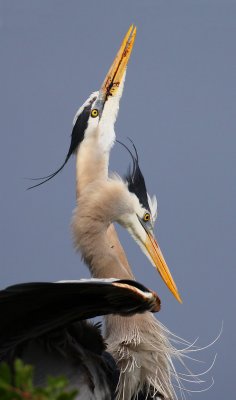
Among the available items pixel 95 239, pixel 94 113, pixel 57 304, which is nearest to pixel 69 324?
pixel 57 304

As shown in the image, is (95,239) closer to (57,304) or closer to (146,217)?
(146,217)

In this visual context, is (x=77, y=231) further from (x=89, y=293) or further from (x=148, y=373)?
(x=89, y=293)

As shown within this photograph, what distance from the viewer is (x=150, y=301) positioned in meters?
1.32

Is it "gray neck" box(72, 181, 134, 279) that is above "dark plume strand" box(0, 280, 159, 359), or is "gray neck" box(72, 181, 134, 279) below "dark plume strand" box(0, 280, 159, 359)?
above

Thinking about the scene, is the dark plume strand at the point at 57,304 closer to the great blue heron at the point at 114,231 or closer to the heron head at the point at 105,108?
the great blue heron at the point at 114,231

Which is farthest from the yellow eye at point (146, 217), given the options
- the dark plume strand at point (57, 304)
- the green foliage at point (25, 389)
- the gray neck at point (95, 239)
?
the green foliage at point (25, 389)

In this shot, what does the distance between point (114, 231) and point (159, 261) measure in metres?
0.23

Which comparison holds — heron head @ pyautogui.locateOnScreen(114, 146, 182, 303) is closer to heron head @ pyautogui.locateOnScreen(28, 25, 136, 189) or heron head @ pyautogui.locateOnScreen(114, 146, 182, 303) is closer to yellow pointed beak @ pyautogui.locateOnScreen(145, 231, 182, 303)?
yellow pointed beak @ pyautogui.locateOnScreen(145, 231, 182, 303)

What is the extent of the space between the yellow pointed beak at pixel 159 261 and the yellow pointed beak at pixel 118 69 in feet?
2.34

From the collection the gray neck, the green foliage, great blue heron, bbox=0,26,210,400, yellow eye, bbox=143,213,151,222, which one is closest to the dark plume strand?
great blue heron, bbox=0,26,210,400

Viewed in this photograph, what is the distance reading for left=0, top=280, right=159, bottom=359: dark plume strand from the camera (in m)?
1.23

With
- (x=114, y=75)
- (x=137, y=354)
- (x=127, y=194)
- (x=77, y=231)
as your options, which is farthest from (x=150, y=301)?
(x=114, y=75)

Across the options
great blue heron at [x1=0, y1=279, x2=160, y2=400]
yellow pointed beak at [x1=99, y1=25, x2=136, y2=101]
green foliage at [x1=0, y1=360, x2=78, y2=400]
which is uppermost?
yellow pointed beak at [x1=99, y1=25, x2=136, y2=101]

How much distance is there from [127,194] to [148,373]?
689 millimetres
